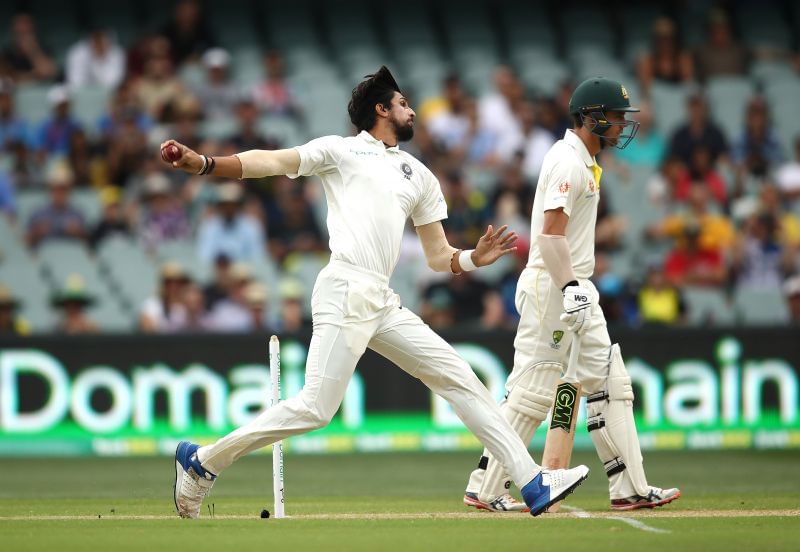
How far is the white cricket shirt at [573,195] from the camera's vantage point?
26.6 ft

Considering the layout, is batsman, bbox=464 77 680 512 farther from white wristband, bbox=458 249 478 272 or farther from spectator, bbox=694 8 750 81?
spectator, bbox=694 8 750 81

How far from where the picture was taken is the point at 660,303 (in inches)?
572

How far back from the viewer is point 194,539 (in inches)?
267

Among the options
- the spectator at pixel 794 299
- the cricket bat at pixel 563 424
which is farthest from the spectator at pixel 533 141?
the cricket bat at pixel 563 424

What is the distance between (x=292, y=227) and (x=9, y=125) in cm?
383

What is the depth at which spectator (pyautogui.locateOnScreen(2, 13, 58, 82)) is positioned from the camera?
58.6ft

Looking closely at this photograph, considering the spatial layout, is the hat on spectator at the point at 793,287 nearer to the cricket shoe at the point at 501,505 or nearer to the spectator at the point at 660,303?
the spectator at the point at 660,303

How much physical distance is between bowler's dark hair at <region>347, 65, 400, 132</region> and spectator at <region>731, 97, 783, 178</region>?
1015cm

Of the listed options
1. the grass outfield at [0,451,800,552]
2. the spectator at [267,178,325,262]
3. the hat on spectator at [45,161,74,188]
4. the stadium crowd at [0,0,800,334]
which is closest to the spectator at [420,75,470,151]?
the stadium crowd at [0,0,800,334]

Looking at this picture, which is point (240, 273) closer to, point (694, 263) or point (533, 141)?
point (533, 141)

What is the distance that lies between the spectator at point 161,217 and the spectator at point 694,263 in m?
5.42

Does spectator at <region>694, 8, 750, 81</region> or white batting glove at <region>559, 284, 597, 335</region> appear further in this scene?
spectator at <region>694, 8, 750, 81</region>

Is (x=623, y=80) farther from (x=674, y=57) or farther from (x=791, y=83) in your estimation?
(x=791, y=83)

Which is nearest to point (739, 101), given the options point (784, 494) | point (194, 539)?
point (784, 494)
